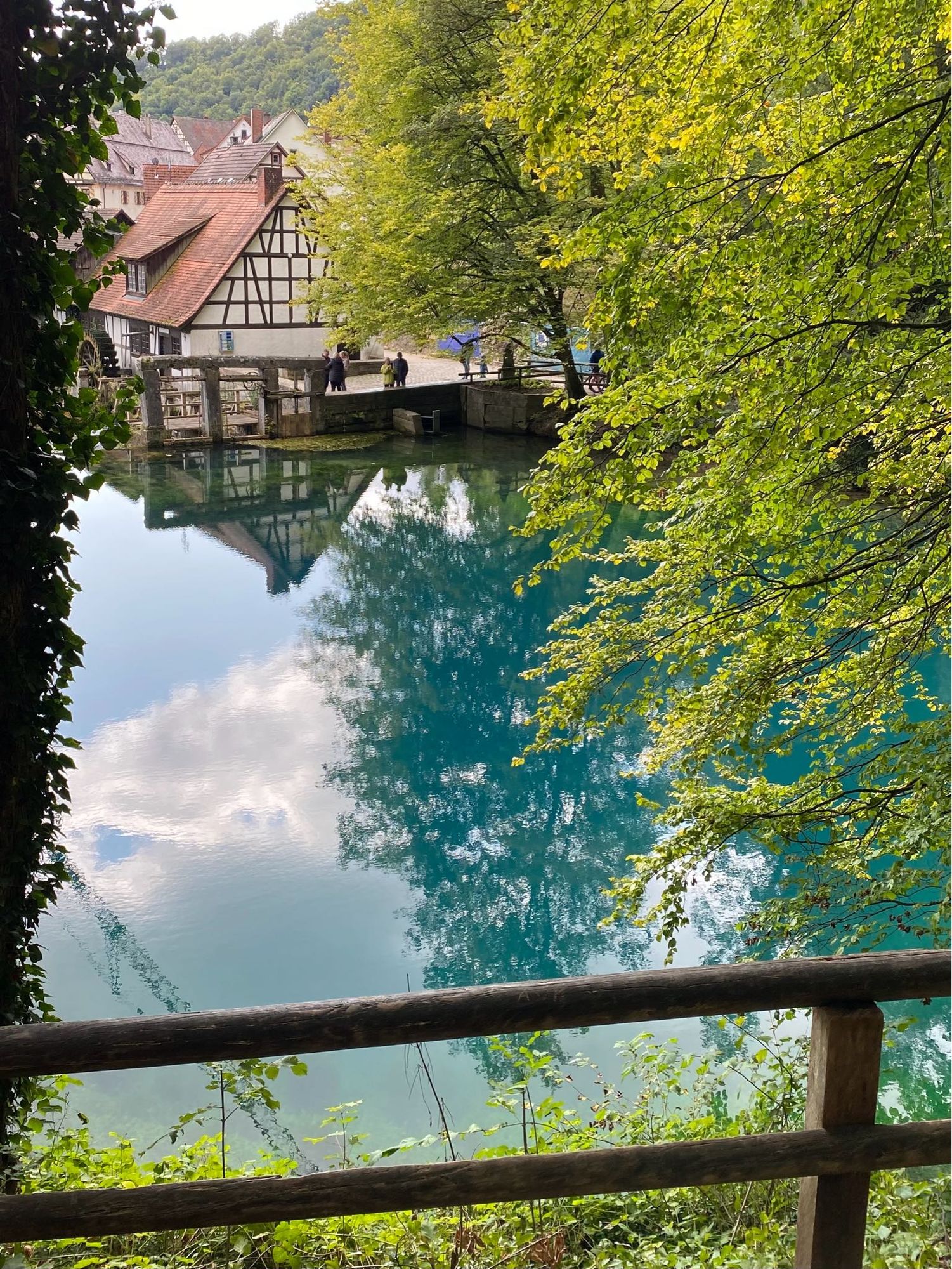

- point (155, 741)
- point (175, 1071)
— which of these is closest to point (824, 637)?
point (175, 1071)

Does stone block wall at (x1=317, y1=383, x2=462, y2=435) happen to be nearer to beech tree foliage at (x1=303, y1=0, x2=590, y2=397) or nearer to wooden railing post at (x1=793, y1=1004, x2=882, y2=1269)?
beech tree foliage at (x1=303, y1=0, x2=590, y2=397)

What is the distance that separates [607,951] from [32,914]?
19.1 feet

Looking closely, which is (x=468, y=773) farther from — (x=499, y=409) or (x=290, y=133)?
(x=290, y=133)

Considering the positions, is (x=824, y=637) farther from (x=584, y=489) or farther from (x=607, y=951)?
(x=607, y=951)

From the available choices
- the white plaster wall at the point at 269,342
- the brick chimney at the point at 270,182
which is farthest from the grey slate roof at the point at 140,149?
the white plaster wall at the point at 269,342

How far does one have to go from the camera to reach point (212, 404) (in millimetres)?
25688

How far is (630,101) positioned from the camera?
5270 millimetres

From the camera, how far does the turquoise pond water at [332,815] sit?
7625 mm

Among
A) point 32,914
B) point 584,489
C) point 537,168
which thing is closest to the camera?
point 32,914

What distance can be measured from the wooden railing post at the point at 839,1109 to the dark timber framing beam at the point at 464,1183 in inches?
1.7

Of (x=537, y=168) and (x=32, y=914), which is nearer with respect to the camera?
(x=32, y=914)

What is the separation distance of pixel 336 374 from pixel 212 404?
13.7ft

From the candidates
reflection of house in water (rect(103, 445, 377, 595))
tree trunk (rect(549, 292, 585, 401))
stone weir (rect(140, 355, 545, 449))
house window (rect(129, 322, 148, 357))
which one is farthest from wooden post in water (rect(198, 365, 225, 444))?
house window (rect(129, 322, 148, 357))

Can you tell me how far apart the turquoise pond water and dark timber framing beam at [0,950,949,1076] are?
179 inches
